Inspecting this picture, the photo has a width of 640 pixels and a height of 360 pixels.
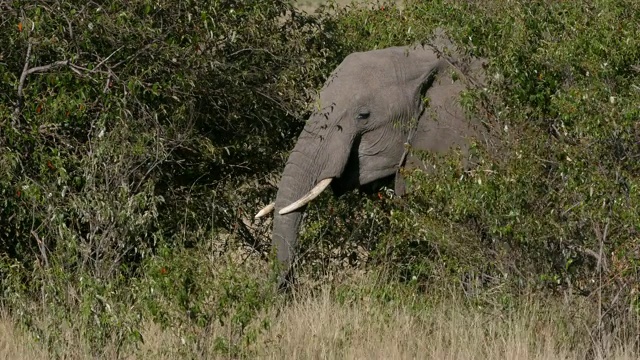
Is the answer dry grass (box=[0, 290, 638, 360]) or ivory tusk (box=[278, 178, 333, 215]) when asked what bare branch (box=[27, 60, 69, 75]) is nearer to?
dry grass (box=[0, 290, 638, 360])

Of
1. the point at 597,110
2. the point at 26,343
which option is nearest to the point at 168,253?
the point at 26,343

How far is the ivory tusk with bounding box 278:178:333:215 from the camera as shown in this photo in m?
11.1

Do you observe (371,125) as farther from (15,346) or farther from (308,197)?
(15,346)

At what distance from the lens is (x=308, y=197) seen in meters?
11.1

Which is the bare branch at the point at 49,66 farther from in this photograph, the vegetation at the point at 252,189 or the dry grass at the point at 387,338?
the dry grass at the point at 387,338

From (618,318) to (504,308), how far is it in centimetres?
93

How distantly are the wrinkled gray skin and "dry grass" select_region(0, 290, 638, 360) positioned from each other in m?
1.51

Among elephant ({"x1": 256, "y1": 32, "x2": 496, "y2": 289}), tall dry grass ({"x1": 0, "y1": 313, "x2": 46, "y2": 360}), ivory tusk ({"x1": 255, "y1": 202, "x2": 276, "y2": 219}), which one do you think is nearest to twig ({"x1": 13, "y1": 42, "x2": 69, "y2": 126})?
tall dry grass ({"x1": 0, "y1": 313, "x2": 46, "y2": 360})

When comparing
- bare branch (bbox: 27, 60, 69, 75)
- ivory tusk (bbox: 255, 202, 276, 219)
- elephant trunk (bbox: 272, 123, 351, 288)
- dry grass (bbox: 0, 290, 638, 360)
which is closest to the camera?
dry grass (bbox: 0, 290, 638, 360)

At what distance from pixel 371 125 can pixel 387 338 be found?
2.57 metres

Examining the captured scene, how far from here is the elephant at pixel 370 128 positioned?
11102 millimetres

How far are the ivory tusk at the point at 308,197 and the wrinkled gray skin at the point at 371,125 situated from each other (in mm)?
40

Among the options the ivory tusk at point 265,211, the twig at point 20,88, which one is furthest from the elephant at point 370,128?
the twig at point 20,88

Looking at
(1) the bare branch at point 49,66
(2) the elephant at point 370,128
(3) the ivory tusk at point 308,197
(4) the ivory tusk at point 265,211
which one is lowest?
(4) the ivory tusk at point 265,211
